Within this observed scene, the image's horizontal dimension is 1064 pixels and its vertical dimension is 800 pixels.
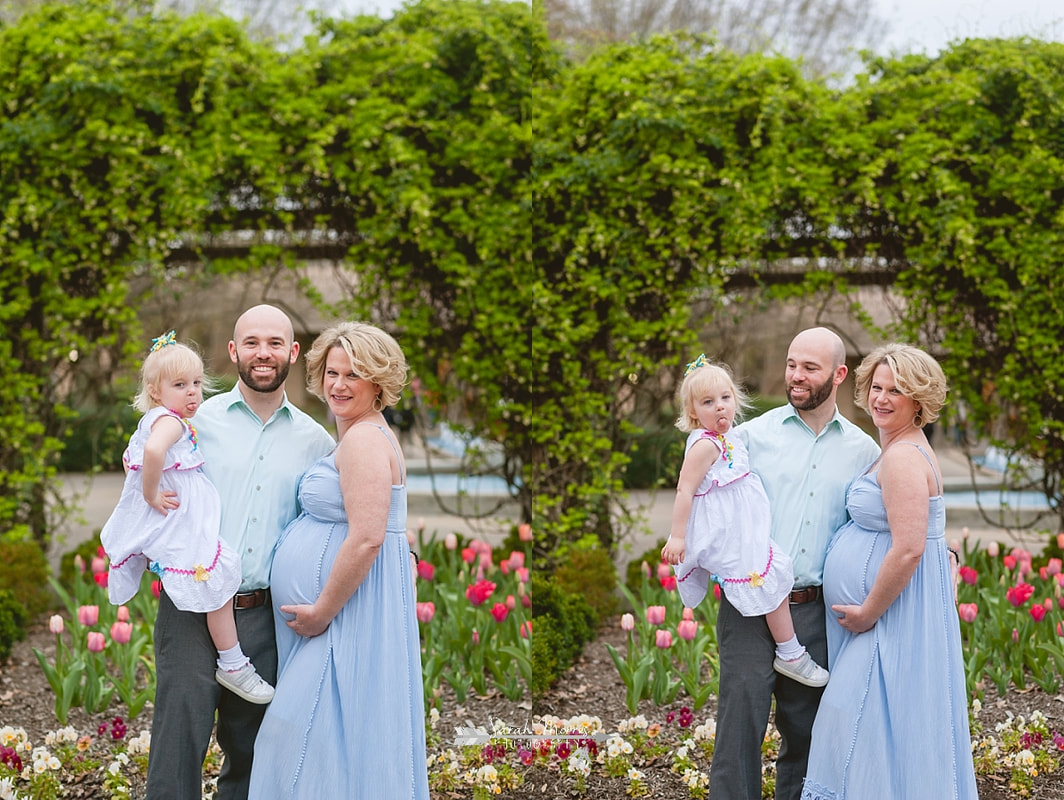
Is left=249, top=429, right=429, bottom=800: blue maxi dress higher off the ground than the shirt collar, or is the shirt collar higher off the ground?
the shirt collar

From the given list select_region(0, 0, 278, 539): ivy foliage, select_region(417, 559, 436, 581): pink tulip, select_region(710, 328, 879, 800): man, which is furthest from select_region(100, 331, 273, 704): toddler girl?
select_region(0, 0, 278, 539): ivy foliage

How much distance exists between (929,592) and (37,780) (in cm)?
303

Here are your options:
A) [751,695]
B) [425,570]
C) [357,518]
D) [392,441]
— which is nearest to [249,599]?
[357,518]

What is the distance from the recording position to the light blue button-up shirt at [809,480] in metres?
2.80

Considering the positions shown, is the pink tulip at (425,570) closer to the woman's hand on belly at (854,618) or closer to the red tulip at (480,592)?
the red tulip at (480,592)

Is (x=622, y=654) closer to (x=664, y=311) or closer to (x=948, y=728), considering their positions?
(x=664, y=311)

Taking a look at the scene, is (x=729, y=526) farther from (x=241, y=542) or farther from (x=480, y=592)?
(x=480, y=592)

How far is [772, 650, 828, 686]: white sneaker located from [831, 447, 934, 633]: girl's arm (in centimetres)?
23

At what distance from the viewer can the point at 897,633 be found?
2.67m

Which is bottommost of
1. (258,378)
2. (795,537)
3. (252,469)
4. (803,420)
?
(795,537)

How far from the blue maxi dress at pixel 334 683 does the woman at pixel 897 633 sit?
1173 mm

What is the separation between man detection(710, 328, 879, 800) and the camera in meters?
2.75

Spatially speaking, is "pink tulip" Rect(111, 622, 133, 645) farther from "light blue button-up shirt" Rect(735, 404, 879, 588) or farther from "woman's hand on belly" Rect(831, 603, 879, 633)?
Result: "woman's hand on belly" Rect(831, 603, 879, 633)

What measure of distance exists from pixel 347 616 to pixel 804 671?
50.4 inches
